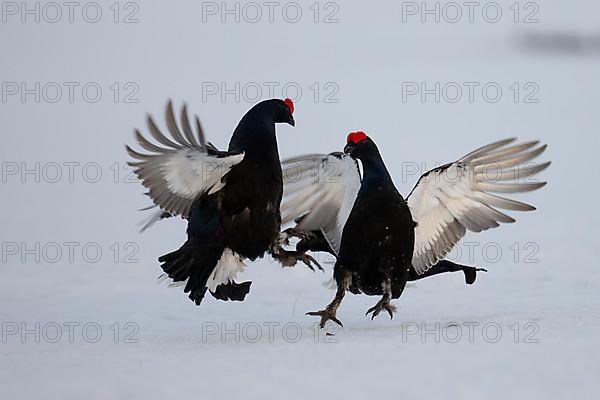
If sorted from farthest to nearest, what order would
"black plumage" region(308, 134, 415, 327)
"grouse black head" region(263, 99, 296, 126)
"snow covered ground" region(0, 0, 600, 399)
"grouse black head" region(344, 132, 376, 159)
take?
"grouse black head" region(263, 99, 296, 126) → "grouse black head" region(344, 132, 376, 159) → "black plumage" region(308, 134, 415, 327) → "snow covered ground" region(0, 0, 600, 399)

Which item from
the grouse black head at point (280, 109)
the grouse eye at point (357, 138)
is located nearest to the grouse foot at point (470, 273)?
the grouse eye at point (357, 138)

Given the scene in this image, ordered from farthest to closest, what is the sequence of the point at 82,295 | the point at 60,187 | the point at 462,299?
the point at 60,187, the point at 82,295, the point at 462,299

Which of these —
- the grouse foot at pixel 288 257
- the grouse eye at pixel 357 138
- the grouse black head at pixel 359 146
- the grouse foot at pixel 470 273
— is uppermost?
the grouse eye at pixel 357 138

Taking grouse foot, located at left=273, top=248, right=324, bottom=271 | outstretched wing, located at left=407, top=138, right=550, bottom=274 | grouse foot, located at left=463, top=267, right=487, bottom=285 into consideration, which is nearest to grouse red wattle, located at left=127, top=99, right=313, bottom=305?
grouse foot, located at left=273, top=248, right=324, bottom=271

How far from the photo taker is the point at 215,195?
496 cm

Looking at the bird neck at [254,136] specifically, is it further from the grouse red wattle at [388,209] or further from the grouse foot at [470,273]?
the grouse foot at [470,273]

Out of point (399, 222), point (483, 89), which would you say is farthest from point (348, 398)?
point (483, 89)

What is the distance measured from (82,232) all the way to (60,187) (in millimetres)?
2649

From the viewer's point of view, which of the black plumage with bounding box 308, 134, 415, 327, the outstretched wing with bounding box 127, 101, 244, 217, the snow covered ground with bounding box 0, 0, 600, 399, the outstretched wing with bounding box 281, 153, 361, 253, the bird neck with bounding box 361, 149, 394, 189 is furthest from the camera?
the outstretched wing with bounding box 281, 153, 361, 253

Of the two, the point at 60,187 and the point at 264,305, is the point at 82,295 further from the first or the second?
the point at 60,187

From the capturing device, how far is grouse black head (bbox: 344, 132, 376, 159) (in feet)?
16.8

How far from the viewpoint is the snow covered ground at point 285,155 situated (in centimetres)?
362

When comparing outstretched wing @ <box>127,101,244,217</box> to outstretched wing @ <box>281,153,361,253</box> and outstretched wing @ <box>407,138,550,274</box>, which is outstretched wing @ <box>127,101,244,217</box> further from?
outstretched wing @ <box>407,138,550,274</box>

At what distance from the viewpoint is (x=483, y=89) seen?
1708 centimetres
